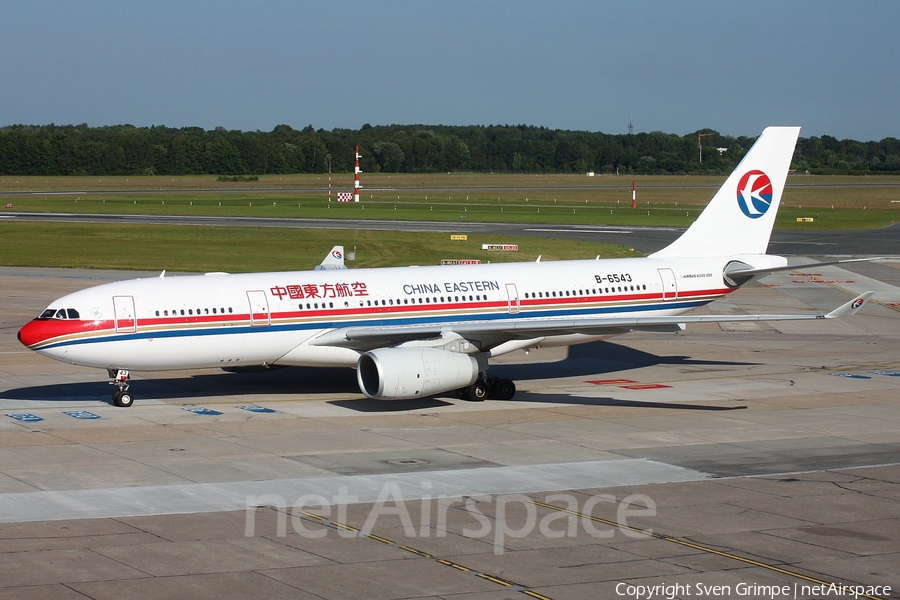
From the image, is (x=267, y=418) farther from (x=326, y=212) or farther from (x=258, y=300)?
(x=326, y=212)

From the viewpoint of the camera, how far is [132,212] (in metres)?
123

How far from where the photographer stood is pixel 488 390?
112 ft

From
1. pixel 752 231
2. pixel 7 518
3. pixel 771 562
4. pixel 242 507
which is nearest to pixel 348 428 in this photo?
pixel 242 507

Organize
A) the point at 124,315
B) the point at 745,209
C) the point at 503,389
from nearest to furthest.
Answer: the point at 124,315, the point at 503,389, the point at 745,209

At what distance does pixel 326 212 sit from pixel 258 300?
300 feet

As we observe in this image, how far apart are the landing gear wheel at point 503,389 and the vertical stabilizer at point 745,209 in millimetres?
9853

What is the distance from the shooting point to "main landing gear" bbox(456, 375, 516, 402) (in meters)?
33.7

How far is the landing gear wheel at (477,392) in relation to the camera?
111ft

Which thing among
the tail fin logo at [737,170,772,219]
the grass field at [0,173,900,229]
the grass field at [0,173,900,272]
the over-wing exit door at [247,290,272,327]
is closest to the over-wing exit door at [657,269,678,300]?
the tail fin logo at [737,170,772,219]

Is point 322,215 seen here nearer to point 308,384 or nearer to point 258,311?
point 308,384

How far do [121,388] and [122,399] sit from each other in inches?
15.7

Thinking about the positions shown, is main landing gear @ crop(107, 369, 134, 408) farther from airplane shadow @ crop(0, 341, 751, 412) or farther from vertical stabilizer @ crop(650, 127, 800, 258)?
vertical stabilizer @ crop(650, 127, 800, 258)

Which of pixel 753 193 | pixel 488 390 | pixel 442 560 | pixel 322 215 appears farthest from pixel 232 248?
pixel 442 560

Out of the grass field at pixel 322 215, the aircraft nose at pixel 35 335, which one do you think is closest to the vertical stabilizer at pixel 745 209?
the aircraft nose at pixel 35 335
